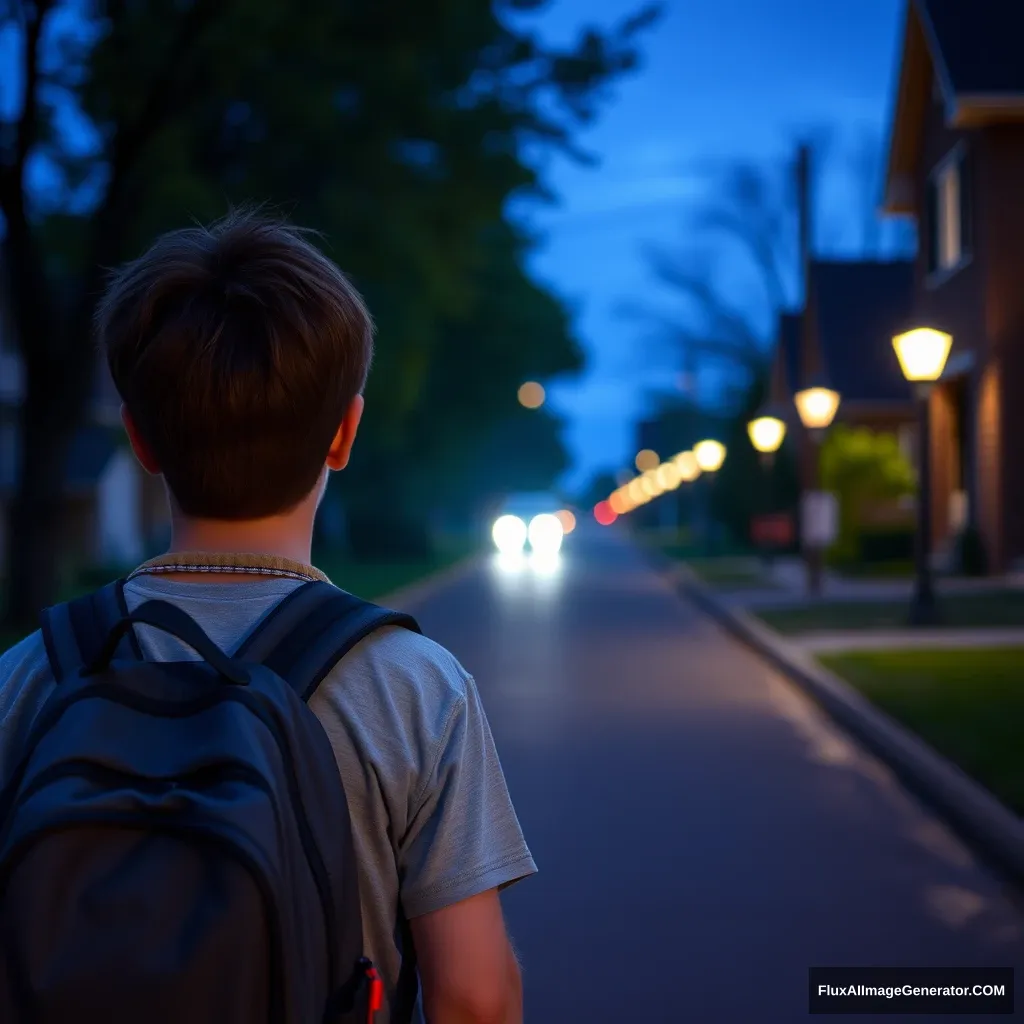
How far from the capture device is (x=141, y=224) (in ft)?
70.7

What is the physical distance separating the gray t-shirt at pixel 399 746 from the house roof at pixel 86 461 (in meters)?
41.5

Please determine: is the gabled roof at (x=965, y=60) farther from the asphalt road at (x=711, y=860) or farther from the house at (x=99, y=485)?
the house at (x=99, y=485)

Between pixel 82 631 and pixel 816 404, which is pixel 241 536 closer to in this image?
pixel 82 631

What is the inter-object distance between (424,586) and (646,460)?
8770cm

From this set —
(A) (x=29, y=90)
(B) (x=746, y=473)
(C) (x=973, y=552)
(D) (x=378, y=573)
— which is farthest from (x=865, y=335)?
(A) (x=29, y=90)

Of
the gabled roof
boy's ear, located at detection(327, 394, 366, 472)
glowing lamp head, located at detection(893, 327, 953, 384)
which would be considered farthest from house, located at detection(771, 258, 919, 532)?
boy's ear, located at detection(327, 394, 366, 472)

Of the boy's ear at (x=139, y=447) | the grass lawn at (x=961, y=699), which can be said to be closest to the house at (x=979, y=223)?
the grass lawn at (x=961, y=699)

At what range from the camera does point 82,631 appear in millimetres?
1896

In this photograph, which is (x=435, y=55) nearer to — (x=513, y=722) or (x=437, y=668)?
(x=513, y=722)

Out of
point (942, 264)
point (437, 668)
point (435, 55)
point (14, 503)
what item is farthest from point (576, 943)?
point (942, 264)

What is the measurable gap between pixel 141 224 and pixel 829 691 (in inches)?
544

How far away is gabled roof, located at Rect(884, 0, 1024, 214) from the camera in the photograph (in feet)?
69.6

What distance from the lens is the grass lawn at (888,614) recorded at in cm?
1661

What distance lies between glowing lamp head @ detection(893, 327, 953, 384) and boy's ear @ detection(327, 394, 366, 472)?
1444cm
